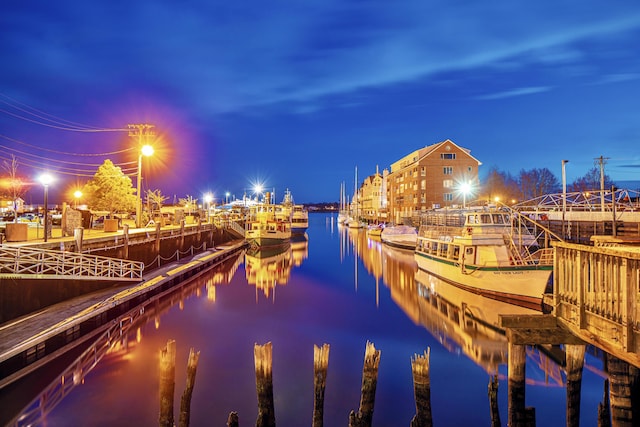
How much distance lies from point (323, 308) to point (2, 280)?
17636mm

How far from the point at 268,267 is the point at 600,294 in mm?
37915

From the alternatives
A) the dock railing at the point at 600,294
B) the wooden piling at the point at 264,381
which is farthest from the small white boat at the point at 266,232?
the dock railing at the point at 600,294

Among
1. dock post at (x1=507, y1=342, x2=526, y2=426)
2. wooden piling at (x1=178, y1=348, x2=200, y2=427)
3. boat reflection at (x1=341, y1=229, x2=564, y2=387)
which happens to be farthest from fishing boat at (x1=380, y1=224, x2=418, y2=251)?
wooden piling at (x1=178, y1=348, x2=200, y2=427)

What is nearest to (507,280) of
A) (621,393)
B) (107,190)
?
(621,393)

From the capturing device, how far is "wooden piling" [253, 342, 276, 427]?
9.14 m

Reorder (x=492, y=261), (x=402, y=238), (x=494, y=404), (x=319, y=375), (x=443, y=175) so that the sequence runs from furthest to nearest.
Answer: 1. (x=443, y=175)
2. (x=402, y=238)
3. (x=492, y=261)
4. (x=494, y=404)
5. (x=319, y=375)

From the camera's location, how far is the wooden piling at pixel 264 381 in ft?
30.0

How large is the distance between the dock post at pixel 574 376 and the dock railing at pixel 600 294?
115 centimetres

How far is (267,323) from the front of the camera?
22562 mm

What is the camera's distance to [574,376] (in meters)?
9.19

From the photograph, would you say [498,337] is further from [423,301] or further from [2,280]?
[2,280]

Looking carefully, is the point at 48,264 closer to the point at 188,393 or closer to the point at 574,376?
the point at 188,393

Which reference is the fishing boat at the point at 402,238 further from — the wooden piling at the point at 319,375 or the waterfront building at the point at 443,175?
the wooden piling at the point at 319,375

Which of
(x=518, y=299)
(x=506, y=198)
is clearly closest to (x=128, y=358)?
(x=518, y=299)
